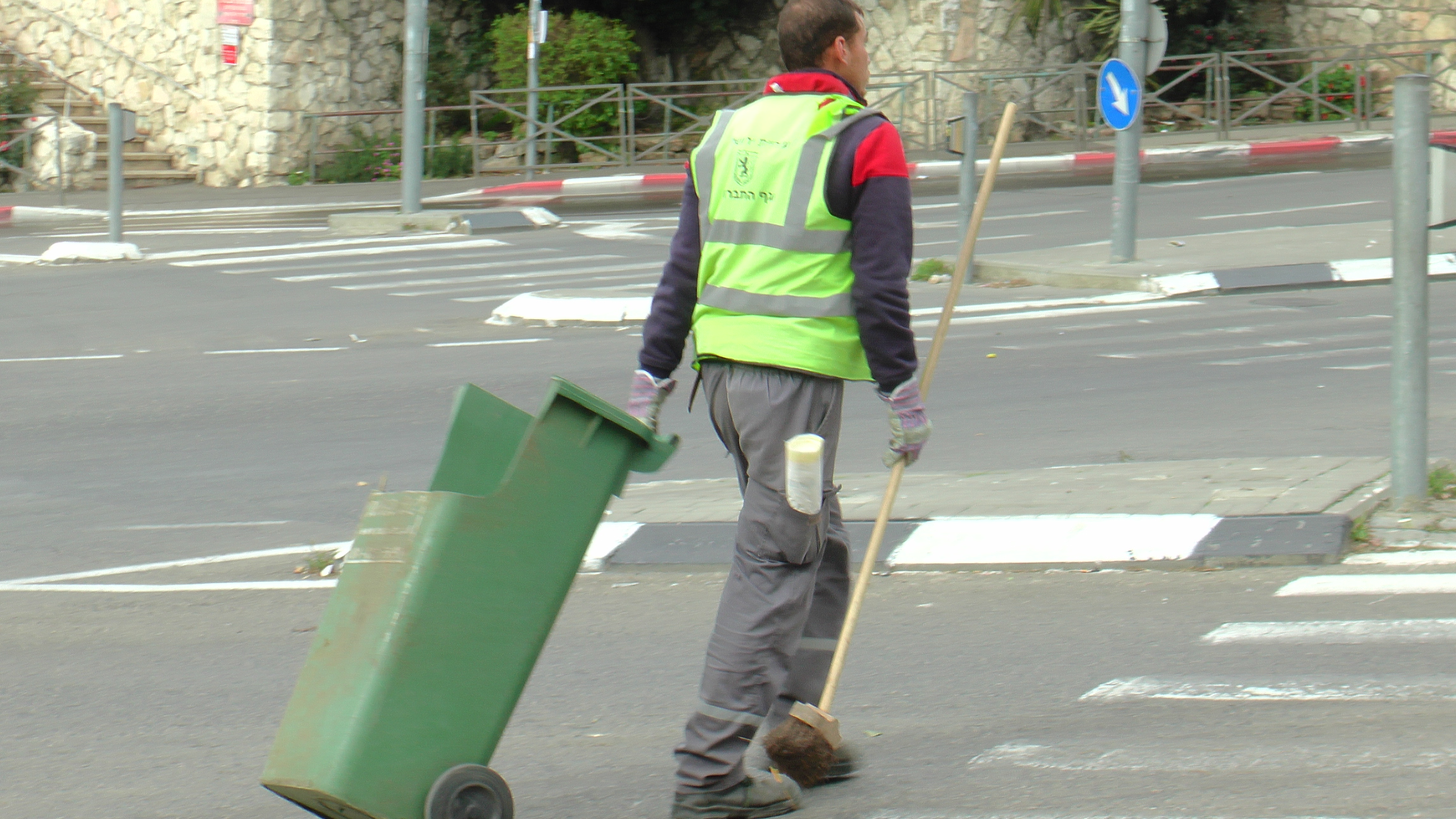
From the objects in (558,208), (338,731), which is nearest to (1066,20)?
(558,208)

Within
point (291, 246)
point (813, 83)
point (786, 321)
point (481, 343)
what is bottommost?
point (291, 246)

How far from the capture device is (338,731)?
3143mm

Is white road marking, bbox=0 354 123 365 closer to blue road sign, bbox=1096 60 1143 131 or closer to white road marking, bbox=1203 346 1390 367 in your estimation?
white road marking, bbox=1203 346 1390 367

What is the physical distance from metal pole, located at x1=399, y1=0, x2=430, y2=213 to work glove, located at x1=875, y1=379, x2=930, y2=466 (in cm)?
1601

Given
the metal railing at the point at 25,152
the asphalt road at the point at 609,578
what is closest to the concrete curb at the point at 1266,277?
the asphalt road at the point at 609,578

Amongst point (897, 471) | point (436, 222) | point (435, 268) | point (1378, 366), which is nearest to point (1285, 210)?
point (1378, 366)

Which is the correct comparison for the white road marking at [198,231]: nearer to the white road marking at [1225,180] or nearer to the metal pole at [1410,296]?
the white road marking at [1225,180]

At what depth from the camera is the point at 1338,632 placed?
184 inches

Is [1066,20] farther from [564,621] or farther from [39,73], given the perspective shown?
[564,621]

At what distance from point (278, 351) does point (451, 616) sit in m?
8.50

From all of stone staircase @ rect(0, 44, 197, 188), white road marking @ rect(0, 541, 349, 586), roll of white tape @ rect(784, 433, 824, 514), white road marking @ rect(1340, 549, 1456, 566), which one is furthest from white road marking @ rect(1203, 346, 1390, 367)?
stone staircase @ rect(0, 44, 197, 188)

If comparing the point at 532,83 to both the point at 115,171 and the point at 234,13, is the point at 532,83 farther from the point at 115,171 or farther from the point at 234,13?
the point at 115,171

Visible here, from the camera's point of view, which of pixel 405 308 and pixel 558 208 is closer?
pixel 405 308

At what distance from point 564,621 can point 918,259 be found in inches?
385
